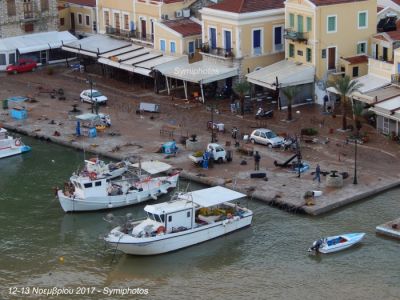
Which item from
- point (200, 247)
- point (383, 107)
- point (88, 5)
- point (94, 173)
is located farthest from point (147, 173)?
point (88, 5)

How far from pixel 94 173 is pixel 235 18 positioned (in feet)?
73.9

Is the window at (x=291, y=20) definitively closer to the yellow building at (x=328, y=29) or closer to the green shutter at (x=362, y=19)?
the yellow building at (x=328, y=29)

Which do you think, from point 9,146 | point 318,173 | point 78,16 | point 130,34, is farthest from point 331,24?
point 78,16

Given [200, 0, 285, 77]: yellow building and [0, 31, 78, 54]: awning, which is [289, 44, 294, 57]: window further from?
[0, 31, 78, 54]: awning

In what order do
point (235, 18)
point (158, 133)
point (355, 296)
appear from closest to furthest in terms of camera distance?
1. point (355, 296)
2. point (158, 133)
3. point (235, 18)

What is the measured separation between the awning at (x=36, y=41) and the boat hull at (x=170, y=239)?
42.6 meters

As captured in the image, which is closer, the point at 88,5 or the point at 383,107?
the point at 383,107

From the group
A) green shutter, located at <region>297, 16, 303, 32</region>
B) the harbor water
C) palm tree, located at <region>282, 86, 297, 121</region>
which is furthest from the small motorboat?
green shutter, located at <region>297, 16, 303, 32</region>

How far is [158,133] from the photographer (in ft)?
231

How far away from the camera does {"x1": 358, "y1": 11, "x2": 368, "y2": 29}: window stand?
242ft

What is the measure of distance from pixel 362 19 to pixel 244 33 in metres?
8.76

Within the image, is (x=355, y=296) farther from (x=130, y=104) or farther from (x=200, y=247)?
(x=130, y=104)

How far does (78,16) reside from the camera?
9762 centimetres

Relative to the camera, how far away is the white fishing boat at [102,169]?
57938 mm
